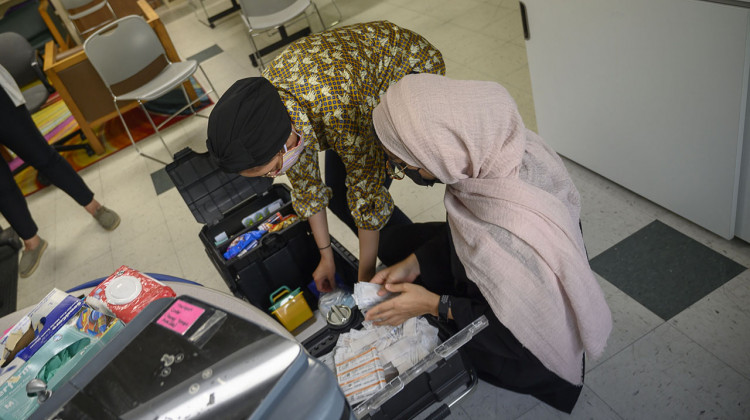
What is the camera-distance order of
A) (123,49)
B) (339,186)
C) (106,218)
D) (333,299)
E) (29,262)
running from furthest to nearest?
(123,49), (106,218), (29,262), (339,186), (333,299)

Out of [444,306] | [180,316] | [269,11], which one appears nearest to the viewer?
[180,316]

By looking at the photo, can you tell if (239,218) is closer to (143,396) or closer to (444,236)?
(444,236)

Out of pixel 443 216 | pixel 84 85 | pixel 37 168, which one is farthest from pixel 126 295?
pixel 84 85

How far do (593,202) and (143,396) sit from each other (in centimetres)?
198

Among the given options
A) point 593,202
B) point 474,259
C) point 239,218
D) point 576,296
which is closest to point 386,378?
point 474,259

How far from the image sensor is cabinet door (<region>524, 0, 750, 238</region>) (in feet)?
5.29

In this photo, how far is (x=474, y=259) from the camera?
1.20 metres

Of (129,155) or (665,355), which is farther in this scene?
(129,155)

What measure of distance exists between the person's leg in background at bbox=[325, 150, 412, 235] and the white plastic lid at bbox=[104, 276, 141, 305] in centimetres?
85

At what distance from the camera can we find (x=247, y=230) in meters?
1.78

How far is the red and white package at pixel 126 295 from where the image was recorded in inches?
42.8

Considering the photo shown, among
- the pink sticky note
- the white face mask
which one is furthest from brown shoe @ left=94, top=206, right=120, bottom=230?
the pink sticky note

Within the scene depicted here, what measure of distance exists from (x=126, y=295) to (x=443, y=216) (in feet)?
5.31

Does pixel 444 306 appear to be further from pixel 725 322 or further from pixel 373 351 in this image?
pixel 725 322
